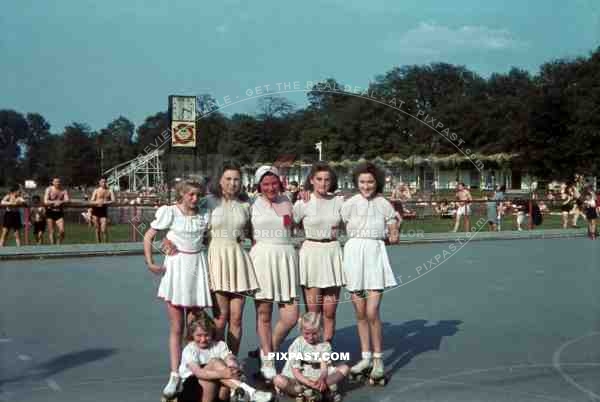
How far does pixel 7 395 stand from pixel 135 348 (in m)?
1.91

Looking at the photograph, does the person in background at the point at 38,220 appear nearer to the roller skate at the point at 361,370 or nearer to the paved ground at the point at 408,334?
the paved ground at the point at 408,334

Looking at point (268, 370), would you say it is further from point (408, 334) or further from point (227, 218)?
point (408, 334)

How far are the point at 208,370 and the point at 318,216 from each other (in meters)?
1.53

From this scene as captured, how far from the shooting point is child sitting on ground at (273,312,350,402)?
18.2 ft

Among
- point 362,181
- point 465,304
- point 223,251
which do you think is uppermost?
point 362,181

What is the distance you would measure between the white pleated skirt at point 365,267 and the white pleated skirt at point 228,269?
0.80 meters

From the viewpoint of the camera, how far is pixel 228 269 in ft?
19.4

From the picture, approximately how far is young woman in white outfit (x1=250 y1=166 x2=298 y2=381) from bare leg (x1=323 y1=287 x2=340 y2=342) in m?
0.26

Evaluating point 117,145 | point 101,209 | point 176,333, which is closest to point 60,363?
point 176,333

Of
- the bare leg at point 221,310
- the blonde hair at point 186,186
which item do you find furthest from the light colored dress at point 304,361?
the blonde hair at point 186,186

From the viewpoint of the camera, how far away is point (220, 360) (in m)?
5.45

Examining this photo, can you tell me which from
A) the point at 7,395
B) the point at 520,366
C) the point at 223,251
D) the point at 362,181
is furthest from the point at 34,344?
the point at 520,366

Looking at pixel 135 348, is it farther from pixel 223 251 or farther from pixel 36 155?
pixel 36 155

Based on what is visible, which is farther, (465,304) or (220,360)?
(465,304)
